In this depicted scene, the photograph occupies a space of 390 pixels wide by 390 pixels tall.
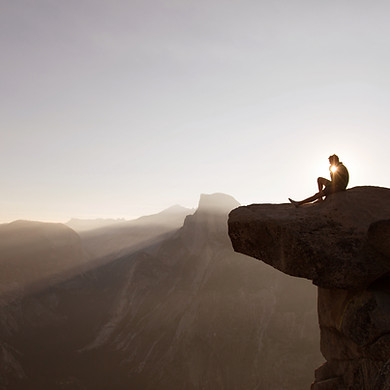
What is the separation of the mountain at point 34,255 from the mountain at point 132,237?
1355 cm

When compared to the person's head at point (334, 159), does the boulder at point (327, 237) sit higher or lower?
lower

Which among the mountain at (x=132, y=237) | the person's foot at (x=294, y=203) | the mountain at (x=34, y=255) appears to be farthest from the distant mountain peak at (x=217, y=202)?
the person's foot at (x=294, y=203)

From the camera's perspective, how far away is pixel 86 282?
91250 millimetres

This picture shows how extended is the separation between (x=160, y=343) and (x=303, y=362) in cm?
2479

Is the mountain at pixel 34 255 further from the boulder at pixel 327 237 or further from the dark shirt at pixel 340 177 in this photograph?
the dark shirt at pixel 340 177

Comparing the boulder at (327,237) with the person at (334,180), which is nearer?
the boulder at (327,237)

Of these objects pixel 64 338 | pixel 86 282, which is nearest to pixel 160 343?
pixel 64 338

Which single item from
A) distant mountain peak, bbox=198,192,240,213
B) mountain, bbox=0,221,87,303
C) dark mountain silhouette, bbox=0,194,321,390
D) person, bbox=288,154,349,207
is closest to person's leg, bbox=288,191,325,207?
person, bbox=288,154,349,207

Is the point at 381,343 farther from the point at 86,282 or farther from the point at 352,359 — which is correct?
the point at 86,282

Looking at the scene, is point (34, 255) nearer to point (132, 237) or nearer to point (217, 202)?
point (132, 237)

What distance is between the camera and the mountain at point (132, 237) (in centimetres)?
11500

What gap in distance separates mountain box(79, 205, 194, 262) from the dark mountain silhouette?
31.8m

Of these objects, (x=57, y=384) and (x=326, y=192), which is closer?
(x=326, y=192)

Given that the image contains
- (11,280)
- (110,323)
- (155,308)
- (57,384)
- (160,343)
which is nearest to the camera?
(57,384)
